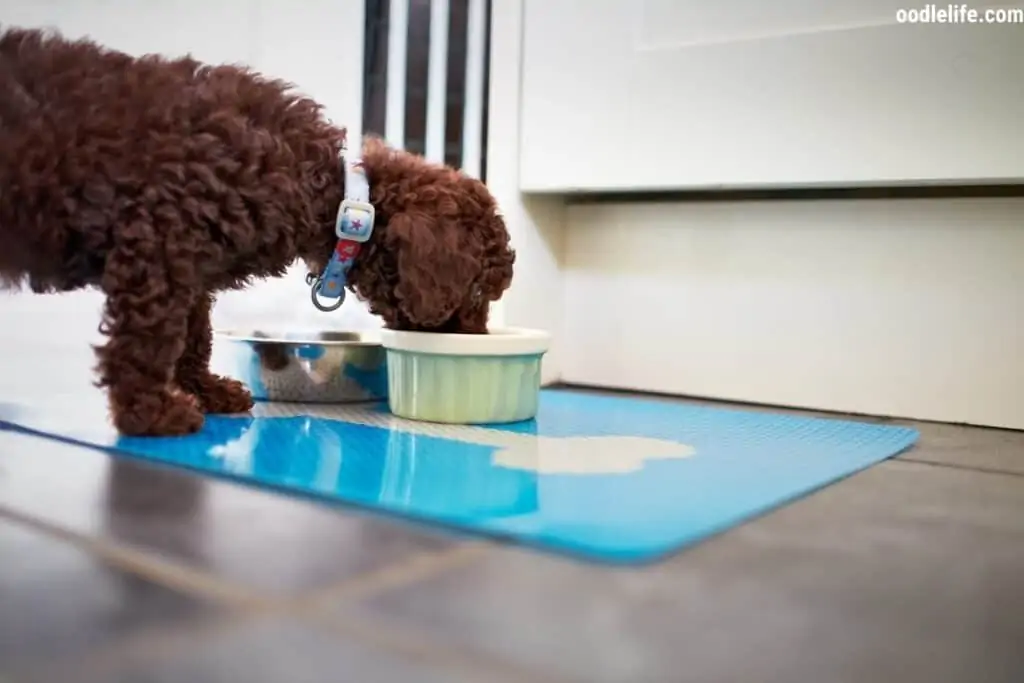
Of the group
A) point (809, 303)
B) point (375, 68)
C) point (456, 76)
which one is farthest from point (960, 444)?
point (375, 68)

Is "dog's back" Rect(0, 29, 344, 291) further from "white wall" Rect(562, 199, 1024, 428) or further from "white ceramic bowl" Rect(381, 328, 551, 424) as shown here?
"white wall" Rect(562, 199, 1024, 428)

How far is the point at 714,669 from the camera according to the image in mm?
563

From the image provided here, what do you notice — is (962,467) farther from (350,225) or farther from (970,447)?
(350,225)

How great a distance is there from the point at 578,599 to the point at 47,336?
5.26 ft

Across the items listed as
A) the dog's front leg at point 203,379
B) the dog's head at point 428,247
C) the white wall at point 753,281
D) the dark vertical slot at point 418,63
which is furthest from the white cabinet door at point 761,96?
the dog's front leg at point 203,379

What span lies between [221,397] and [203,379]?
43mm

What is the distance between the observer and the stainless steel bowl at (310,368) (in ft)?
5.21

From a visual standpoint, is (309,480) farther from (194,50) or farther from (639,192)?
(194,50)

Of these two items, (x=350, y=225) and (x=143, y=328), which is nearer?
(x=143, y=328)

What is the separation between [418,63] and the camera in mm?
2105

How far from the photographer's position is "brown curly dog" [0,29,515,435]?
1171 millimetres

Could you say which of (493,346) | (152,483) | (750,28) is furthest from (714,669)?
(750,28)

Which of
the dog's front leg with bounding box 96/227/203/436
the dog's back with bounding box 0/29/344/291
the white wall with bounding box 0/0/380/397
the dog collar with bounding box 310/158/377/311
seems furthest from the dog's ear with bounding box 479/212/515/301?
the white wall with bounding box 0/0/380/397

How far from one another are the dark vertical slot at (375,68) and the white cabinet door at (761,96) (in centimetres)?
36
